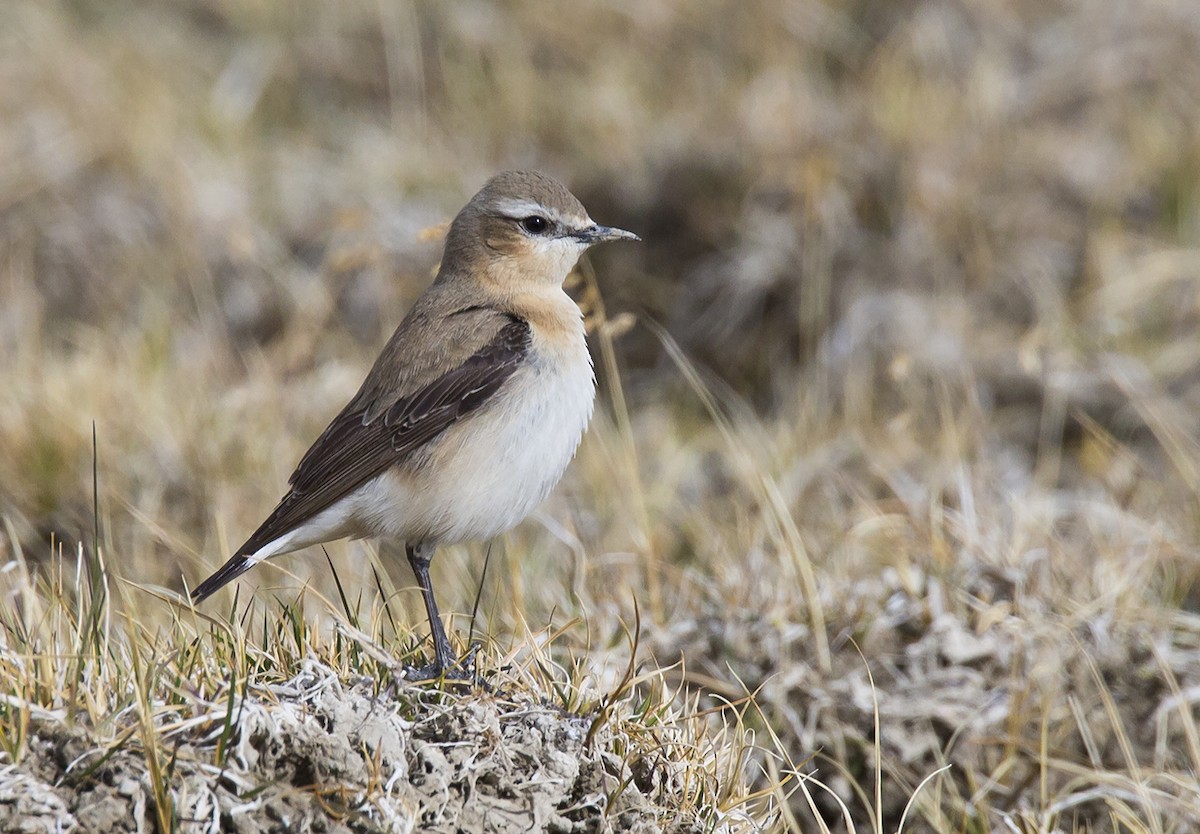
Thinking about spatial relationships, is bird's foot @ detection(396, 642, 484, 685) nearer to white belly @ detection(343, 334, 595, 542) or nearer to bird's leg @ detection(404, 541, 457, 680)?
bird's leg @ detection(404, 541, 457, 680)

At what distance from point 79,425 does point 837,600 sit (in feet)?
11.4

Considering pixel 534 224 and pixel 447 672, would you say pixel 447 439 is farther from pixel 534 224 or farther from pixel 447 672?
pixel 447 672

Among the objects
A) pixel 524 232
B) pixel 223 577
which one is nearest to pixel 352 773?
pixel 223 577

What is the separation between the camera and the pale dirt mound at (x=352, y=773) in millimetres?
3143

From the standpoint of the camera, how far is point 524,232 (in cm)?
499

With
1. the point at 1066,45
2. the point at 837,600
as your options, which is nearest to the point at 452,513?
the point at 837,600

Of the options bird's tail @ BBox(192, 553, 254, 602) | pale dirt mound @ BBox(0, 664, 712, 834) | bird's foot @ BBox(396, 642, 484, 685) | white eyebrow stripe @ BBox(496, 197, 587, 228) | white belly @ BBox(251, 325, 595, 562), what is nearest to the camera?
pale dirt mound @ BBox(0, 664, 712, 834)

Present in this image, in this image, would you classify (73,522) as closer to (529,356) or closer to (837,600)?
(529,356)

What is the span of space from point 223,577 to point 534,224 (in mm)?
1630

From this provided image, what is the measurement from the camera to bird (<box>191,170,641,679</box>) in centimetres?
447

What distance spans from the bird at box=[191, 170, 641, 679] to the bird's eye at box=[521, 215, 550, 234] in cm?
29

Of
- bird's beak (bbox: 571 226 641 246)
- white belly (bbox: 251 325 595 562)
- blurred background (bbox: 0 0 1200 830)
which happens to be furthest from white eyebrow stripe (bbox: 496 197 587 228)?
white belly (bbox: 251 325 595 562)

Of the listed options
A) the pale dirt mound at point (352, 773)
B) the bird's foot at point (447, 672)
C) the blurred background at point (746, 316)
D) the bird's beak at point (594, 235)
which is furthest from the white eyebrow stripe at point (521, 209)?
the pale dirt mound at point (352, 773)

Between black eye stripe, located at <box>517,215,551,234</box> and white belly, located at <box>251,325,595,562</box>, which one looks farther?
black eye stripe, located at <box>517,215,551,234</box>
